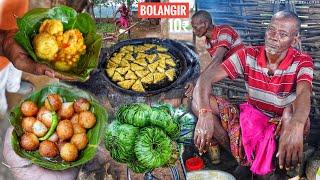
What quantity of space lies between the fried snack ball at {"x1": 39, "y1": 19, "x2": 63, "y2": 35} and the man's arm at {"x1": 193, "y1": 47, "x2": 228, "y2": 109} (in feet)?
3.00

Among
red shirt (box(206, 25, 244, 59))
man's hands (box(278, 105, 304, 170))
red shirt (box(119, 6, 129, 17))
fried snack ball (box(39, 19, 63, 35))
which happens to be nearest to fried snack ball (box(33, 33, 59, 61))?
fried snack ball (box(39, 19, 63, 35))

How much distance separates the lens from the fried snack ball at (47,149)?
3477mm

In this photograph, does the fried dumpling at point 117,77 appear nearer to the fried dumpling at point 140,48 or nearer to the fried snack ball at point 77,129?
the fried dumpling at point 140,48

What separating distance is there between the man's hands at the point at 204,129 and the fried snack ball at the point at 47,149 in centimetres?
88

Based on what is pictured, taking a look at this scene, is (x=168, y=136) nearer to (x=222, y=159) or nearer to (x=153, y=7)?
(x=222, y=159)

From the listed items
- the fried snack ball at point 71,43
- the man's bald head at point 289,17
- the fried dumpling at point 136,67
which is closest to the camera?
the man's bald head at point 289,17

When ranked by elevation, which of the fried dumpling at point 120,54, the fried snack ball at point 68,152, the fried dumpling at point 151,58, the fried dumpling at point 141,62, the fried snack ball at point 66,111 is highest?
the fried dumpling at point 120,54

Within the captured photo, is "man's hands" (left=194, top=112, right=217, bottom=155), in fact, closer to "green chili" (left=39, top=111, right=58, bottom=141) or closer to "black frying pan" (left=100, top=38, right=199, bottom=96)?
"black frying pan" (left=100, top=38, right=199, bottom=96)

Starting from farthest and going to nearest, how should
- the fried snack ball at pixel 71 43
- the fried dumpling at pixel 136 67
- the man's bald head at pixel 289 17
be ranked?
the fried dumpling at pixel 136 67 → the fried snack ball at pixel 71 43 → the man's bald head at pixel 289 17

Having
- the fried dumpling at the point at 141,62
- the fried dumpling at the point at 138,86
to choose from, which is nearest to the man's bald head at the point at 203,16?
the fried dumpling at the point at 141,62

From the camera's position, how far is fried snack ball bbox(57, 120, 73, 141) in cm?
347

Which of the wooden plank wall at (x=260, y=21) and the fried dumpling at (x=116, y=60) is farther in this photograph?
the fried dumpling at (x=116, y=60)

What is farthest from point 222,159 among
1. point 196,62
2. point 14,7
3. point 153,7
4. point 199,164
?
point 14,7

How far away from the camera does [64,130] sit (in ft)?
11.4
